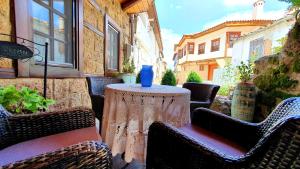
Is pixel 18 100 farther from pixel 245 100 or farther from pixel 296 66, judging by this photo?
pixel 296 66

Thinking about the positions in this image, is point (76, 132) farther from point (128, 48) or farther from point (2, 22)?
point (128, 48)

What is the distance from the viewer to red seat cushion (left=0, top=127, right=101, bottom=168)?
2.77 ft

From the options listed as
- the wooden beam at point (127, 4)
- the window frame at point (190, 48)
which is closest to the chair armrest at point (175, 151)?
the wooden beam at point (127, 4)

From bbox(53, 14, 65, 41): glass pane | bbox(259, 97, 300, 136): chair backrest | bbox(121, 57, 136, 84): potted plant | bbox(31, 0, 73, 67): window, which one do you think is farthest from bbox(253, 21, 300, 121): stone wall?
bbox(53, 14, 65, 41): glass pane

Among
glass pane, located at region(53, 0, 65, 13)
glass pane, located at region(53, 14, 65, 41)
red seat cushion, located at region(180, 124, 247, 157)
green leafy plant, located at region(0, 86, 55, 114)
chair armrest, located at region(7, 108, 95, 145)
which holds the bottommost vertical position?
red seat cushion, located at region(180, 124, 247, 157)

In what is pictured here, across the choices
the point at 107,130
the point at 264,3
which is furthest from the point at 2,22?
the point at 264,3

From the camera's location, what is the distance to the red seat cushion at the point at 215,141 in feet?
3.55

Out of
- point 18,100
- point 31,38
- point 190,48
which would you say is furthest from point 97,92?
point 190,48

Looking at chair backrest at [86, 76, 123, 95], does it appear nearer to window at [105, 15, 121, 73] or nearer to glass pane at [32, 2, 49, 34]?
glass pane at [32, 2, 49, 34]

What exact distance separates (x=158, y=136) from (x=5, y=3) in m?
1.66

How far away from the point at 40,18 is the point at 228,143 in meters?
2.28

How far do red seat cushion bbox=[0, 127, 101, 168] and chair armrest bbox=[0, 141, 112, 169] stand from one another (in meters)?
0.40

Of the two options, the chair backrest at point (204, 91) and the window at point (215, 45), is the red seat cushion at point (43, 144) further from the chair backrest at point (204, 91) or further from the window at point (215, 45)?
the window at point (215, 45)

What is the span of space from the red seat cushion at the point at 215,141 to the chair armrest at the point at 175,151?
155mm
